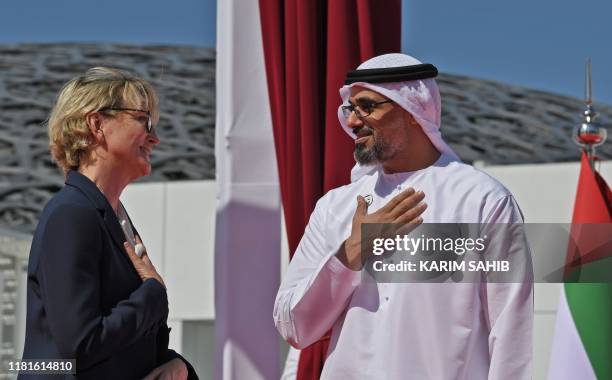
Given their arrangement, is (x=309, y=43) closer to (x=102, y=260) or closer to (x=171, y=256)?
(x=102, y=260)

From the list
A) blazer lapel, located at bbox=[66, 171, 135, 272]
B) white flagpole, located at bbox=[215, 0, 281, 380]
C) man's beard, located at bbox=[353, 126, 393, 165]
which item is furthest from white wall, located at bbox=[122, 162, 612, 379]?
blazer lapel, located at bbox=[66, 171, 135, 272]

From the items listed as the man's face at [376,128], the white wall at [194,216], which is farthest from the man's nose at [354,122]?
the white wall at [194,216]

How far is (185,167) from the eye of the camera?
1973cm

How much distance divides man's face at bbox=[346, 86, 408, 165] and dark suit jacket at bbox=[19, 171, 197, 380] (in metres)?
0.80

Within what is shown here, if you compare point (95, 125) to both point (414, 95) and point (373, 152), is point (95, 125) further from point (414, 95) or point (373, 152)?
point (414, 95)

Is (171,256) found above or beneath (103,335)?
beneath

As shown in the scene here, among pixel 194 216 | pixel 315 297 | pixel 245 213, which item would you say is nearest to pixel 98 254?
pixel 315 297

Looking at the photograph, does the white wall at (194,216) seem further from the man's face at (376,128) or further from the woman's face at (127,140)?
the woman's face at (127,140)

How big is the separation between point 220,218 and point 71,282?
201 centimetres

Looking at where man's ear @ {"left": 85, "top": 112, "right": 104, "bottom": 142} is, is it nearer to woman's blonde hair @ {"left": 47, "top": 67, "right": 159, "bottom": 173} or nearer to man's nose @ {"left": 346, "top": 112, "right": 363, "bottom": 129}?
woman's blonde hair @ {"left": 47, "top": 67, "right": 159, "bottom": 173}

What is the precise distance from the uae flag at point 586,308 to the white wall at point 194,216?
4.38 meters

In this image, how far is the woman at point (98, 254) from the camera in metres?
2.99

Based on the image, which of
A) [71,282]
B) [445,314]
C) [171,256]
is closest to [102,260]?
[71,282]

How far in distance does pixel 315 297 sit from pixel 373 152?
1.53ft
